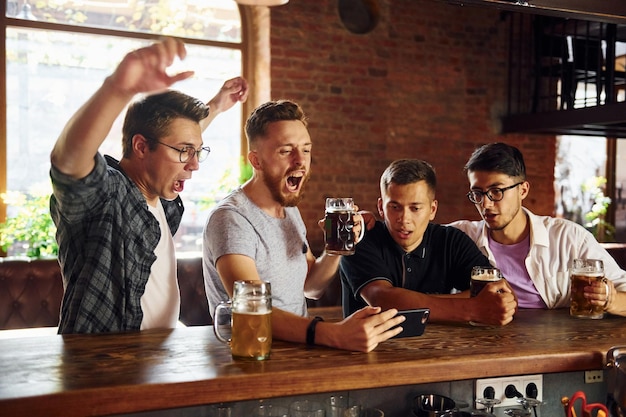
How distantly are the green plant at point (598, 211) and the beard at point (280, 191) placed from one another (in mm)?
5124

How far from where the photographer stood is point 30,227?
472cm

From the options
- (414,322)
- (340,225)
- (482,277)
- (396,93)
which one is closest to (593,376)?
(482,277)

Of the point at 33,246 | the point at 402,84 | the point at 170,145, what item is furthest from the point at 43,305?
the point at 402,84

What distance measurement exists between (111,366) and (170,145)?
Result: 0.85 meters

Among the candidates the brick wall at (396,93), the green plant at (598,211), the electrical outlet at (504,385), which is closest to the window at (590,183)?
the green plant at (598,211)

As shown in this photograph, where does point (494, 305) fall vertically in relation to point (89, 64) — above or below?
below

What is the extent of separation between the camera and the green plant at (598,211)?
6.77 meters

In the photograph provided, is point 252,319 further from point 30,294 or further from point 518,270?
point 30,294

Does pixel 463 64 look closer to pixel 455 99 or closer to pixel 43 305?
pixel 455 99

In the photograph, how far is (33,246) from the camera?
471 centimetres

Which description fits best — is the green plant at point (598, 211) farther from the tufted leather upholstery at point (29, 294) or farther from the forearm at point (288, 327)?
the forearm at point (288, 327)

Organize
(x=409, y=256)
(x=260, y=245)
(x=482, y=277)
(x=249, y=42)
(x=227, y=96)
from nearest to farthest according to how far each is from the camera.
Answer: (x=260, y=245)
(x=482, y=277)
(x=409, y=256)
(x=227, y=96)
(x=249, y=42)

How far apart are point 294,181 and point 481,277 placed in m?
0.64

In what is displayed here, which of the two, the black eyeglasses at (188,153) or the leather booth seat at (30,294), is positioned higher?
the black eyeglasses at (188,153)
